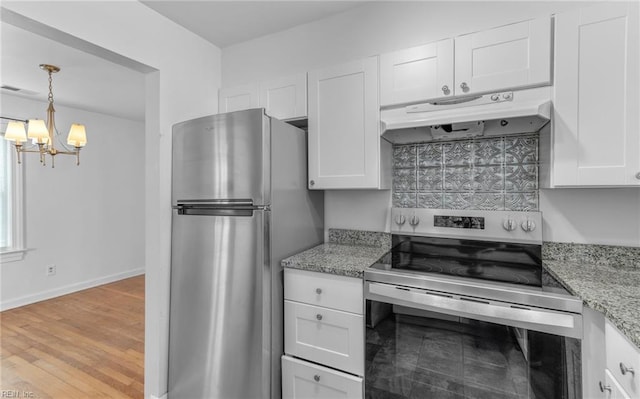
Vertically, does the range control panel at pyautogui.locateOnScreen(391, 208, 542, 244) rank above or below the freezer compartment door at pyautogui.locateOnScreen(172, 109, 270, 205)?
below

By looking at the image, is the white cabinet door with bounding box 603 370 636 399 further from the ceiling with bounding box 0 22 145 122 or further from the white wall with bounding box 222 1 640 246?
the ceiling with bounding box 0 22 145 122

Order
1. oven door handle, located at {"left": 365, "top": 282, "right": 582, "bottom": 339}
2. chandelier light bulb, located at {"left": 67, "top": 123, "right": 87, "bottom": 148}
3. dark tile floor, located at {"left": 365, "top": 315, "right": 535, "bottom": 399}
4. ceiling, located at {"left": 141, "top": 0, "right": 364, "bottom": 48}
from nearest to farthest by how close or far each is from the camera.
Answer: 1. oven door handle, located at {"left": 365, "top": 282, "right": 582, "bottom": 339}
2. dark tile floor, located at {"left": 365, "top": 315, "right": 535, "bottom": 399}
3. ceiling, located at {"left": 141, "top": 0, "right": 364, "bottom": 48}
4. chandelier light bulb, located at {"left": 67, "top": 123, "right": 87, "bottom": 148}

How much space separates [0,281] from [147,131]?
315cm

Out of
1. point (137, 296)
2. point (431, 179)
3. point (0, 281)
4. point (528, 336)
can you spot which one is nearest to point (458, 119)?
point (431, 179)

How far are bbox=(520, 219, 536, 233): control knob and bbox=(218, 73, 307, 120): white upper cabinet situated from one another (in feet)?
4.64

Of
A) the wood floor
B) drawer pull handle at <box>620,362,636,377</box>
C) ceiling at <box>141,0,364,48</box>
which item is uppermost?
ceiling at <box>141,0,364,48</box>

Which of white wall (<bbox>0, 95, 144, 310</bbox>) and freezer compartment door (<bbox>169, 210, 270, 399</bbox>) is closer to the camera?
freezer compartment door (<bbox>169, 210, 270, 399</bbox>)

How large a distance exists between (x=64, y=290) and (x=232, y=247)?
3.80 metres

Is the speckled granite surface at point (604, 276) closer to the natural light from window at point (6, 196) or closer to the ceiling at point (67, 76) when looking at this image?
the ceiling at point (67, 76)

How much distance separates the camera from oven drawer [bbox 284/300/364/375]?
1502mm

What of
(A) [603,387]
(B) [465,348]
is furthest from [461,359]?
(A) [603,387]

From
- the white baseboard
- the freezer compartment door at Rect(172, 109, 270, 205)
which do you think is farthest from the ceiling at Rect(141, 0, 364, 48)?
the white baseboard

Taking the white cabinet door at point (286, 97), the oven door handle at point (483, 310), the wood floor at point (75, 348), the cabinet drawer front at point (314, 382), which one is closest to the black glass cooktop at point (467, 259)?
the oven door handle at point (483, 310)

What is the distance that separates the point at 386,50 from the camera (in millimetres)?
1991
